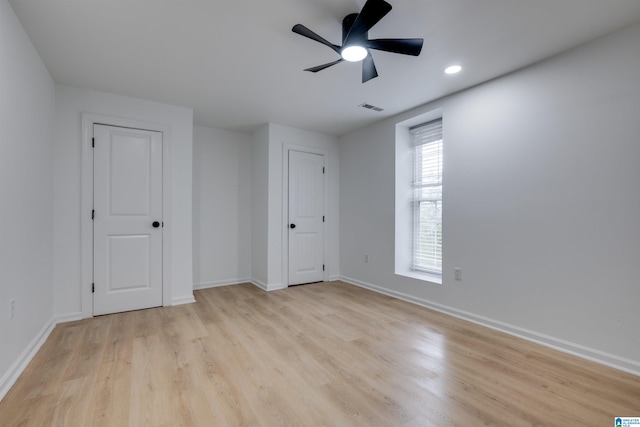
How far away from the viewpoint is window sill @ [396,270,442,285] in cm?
350

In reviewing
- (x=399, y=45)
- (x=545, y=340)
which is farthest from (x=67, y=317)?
(x=545, y=340)

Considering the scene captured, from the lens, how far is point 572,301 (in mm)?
2322

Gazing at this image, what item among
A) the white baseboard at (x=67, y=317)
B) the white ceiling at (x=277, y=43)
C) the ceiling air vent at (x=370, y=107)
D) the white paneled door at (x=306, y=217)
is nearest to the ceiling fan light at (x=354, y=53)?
the white ceiling at (x=277, y=43)

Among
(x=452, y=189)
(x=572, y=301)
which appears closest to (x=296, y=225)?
(x=452, y=189)

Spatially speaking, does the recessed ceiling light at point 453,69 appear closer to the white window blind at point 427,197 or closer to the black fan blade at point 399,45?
the black fan blade at point 399,45

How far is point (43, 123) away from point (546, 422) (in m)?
4.32

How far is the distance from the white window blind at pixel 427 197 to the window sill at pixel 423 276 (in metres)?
0.05

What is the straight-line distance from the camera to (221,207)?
455 centimetres

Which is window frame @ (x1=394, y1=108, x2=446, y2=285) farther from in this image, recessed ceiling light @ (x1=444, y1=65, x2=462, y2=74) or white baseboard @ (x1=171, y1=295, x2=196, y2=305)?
white baseboard @ (x1=171, y1=295, x2=196, y2=305)

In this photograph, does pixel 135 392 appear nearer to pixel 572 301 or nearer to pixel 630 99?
pixel 572 301

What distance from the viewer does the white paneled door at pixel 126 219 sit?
10.4 feet

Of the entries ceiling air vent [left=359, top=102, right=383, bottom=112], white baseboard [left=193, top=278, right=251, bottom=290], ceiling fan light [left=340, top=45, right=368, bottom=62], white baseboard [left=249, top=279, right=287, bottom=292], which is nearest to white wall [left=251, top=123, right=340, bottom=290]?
white baseboard [left=249, top=279, right=287, bottom=292]

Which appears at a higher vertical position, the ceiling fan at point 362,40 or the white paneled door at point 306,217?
the ceiling fan at point 362,40

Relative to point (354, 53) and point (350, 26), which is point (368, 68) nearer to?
point (354, 53)
